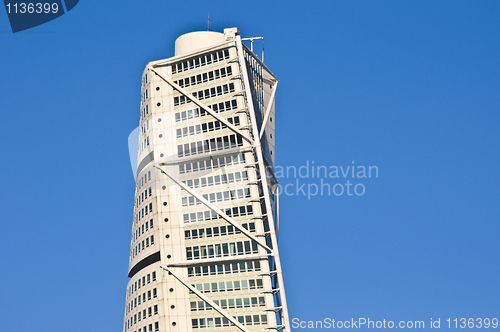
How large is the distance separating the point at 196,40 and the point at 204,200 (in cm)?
2905

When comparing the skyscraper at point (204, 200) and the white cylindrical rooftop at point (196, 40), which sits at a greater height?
the white cylindrical rooftop at point (196, 40)

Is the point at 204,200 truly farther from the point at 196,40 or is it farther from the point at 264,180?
the point at 196,40

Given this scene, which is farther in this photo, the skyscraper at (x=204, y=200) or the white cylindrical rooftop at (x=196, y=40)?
the white cylindrical rooftop at (x=196, y=40)

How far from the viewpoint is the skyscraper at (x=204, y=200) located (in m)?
128

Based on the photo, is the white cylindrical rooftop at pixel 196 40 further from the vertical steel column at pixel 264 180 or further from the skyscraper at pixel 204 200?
the vertical steel column at pixel 264 180

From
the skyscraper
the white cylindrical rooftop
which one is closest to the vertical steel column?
the skyscraper

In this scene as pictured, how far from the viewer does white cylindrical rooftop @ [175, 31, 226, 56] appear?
142125 millimetres

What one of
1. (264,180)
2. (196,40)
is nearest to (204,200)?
(264,180)

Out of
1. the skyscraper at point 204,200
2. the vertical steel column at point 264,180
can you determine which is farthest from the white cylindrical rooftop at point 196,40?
the vertical steel column at point 264,180

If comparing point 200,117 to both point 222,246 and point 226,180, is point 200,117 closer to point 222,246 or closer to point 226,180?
point 226,180

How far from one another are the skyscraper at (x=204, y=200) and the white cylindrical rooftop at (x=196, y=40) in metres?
0.17

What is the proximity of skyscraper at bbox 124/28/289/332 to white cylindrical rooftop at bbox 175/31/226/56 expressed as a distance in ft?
0.56

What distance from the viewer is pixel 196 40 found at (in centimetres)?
14250

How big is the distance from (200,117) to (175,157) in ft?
25.3
